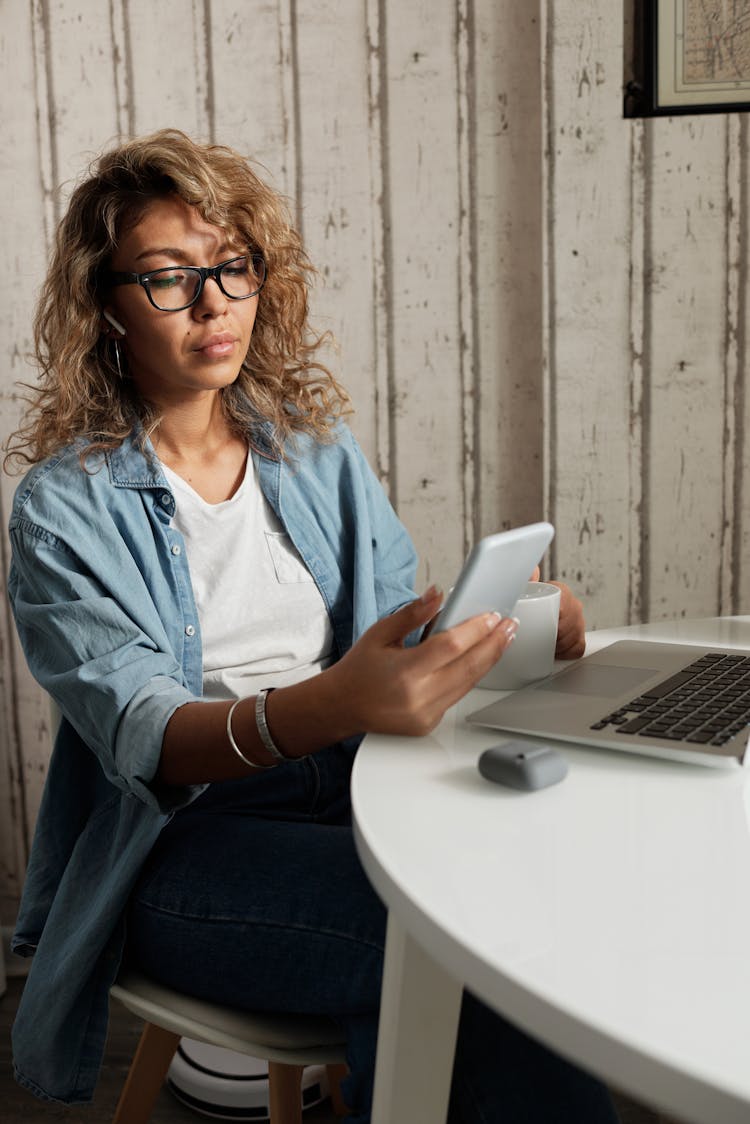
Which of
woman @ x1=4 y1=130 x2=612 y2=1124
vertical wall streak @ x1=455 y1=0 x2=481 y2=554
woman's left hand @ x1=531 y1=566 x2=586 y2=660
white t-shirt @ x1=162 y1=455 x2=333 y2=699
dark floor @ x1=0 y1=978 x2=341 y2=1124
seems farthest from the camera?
vertical wall streak @ x1=455 y1=0 x2=481 y2=554

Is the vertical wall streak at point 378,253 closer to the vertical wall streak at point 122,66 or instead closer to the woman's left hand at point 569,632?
the vertical wall streak at point 122,66

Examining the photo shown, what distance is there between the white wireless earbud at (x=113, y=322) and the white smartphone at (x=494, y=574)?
70 cm

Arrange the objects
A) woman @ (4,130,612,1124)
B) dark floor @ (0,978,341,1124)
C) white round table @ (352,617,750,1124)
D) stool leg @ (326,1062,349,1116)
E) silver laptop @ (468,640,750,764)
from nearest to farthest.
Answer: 1. white round table @ (352,617,750,1124)
2. silver laptop @ (468,640,750,764)
3. woman @ (4,130,612,1124)
4. stool leg @ (326,1062,349,1116)
5. dark floor @ (0,978,341,1124)

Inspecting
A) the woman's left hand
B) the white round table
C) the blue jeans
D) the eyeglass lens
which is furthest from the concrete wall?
the white round table

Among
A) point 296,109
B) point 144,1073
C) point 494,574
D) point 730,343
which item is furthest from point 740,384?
point 144,1073

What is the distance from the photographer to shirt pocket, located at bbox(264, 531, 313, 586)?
1.39m

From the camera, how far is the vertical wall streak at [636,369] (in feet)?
6.28

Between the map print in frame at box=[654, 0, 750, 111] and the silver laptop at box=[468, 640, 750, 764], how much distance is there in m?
1.23

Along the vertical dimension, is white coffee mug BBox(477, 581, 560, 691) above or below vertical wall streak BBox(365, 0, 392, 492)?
below

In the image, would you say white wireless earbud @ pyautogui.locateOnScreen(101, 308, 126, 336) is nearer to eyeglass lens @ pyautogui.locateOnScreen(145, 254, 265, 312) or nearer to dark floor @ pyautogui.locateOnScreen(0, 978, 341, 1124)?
eyeglass lens @ pyautogui.locateOnScreen(145, 254, 265, 312)

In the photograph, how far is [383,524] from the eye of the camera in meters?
1.58

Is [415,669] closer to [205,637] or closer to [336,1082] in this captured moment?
[205,637]

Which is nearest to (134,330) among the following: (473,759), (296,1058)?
(473,759)

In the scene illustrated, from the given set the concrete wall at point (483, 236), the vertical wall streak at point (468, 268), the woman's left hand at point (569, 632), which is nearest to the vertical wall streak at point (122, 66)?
the concrete wall at point (483, 236)
